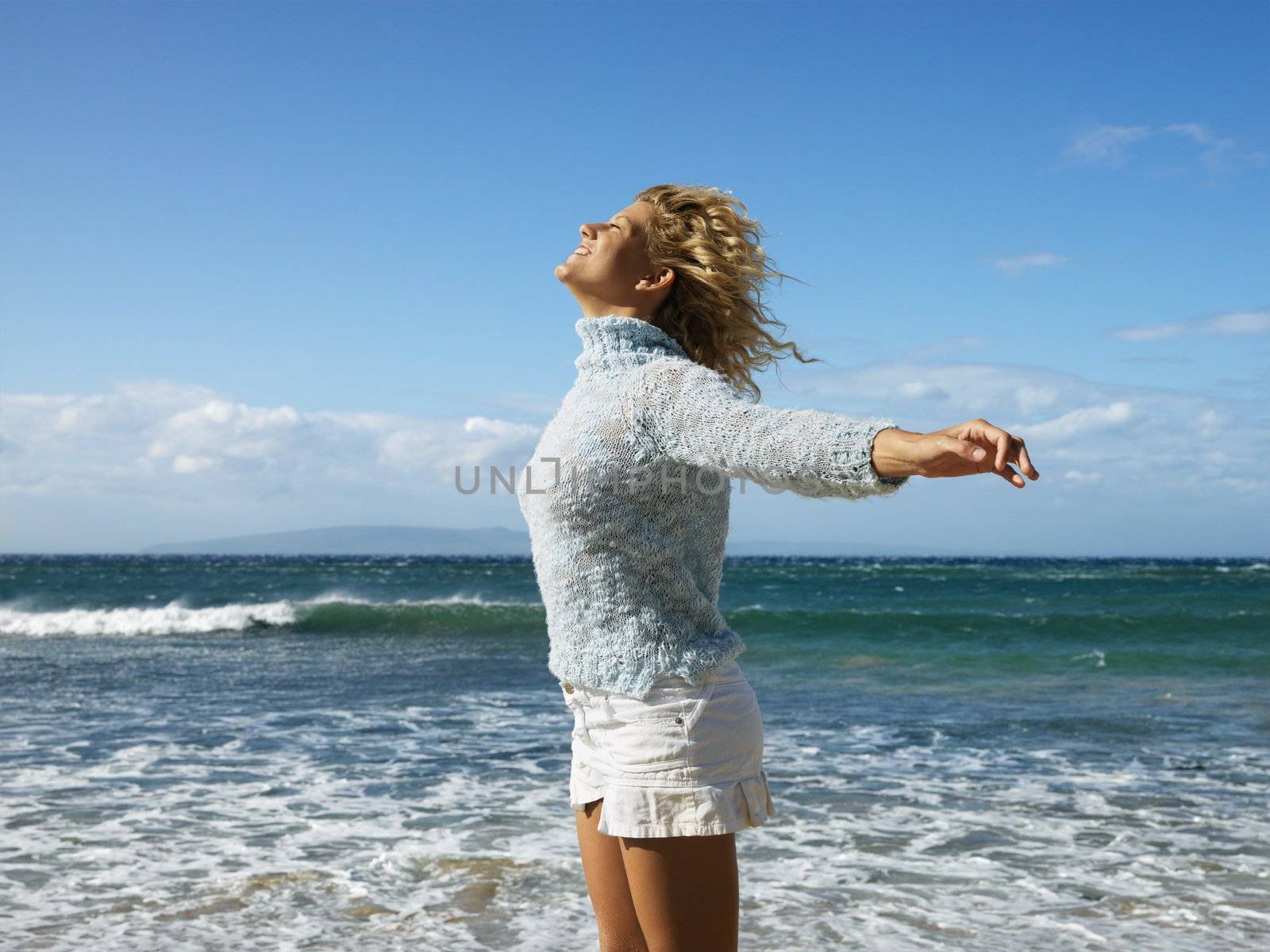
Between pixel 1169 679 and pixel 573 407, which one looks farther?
pixel 1169 679

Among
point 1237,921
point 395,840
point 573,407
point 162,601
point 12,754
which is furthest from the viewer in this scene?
point 162,601

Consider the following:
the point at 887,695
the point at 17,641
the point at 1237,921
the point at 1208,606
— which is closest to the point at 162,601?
the point at 17,641

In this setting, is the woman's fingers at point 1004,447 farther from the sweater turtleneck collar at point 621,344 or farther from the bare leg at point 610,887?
the bare leg at point 610,887

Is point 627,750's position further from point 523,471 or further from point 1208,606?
point 1208,606

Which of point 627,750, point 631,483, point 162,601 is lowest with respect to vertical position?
point 162,601

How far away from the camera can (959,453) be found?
4.47 ft

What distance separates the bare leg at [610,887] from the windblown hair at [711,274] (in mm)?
877

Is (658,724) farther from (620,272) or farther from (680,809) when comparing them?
(620,272)

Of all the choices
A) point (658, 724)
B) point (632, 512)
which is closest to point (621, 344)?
point (632, 512)

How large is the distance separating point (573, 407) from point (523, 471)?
158 mm

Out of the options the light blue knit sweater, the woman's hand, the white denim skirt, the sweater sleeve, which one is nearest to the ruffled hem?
the white denim skirt

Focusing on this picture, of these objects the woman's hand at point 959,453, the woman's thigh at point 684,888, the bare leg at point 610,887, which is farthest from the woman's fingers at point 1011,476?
the bare leg at point 610,887

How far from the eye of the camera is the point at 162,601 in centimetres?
3058

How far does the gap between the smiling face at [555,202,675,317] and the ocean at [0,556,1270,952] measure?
285 centimetres
